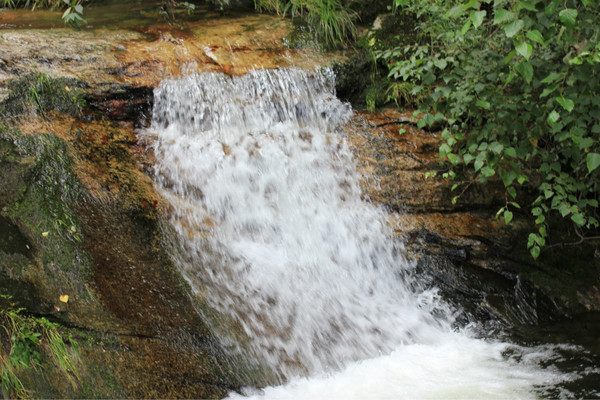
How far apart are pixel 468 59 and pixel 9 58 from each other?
386cm

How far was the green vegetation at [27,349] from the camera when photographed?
8.50 ft

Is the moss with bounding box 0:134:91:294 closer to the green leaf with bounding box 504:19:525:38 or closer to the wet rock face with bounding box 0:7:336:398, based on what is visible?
the wet rock face with bounding box 0:7:336:398

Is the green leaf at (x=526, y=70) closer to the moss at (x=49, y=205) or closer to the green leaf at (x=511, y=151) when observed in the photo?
the green leaf at (x=511, y=151)

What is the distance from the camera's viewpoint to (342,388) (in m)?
2.72

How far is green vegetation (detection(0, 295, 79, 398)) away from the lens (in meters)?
2.59

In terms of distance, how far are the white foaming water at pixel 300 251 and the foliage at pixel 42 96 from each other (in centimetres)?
70

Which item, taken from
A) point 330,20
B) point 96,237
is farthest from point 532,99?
point 96,237

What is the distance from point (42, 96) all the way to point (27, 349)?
2117 mm

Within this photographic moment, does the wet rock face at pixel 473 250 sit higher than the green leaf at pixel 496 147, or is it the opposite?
the green leaf at pixel 496 147

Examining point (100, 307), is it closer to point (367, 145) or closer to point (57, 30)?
point (367, 145)

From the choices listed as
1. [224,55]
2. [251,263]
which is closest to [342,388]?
[251,263]

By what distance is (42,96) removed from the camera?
3.70 m

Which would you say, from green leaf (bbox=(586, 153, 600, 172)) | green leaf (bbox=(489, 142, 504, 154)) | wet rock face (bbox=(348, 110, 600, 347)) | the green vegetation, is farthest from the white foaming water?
green leaf (bbox=(586, 153, 600, 172))

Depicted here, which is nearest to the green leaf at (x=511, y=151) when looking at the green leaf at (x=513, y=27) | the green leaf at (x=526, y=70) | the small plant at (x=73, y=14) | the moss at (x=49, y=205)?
the green leaf at (x=526, y=70)
